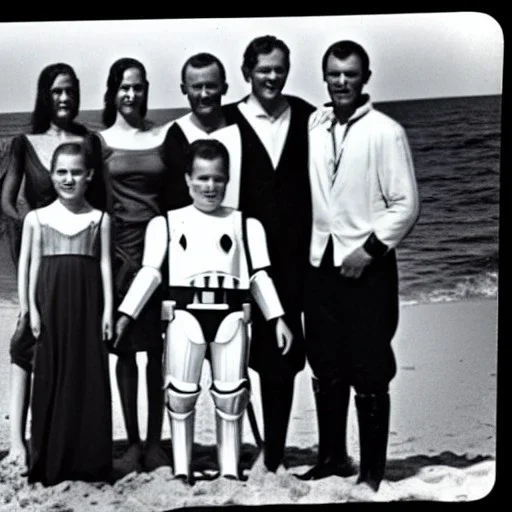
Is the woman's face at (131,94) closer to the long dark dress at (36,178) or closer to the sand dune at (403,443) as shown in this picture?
the long dark dress at (36,178)

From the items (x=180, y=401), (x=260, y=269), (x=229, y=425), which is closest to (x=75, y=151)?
(x=260, y=269)

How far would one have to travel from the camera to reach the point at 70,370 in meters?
2.97

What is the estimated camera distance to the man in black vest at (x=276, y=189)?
2959mm

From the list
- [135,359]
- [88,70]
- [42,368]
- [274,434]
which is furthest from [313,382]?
[88,70]

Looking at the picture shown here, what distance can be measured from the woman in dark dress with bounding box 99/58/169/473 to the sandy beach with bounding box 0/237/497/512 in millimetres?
33

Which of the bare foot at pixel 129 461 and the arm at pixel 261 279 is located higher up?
the arm at pixel 261 279

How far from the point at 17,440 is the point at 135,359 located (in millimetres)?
350

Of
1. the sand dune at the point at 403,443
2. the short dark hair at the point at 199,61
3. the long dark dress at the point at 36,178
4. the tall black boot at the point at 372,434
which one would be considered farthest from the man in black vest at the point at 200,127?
the tall black boot at the point at 372,434

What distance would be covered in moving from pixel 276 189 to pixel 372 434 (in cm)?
65

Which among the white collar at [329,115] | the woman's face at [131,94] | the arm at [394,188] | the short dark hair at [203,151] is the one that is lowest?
the arm at [394,188]

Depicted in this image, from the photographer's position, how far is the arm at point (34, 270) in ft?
9.66

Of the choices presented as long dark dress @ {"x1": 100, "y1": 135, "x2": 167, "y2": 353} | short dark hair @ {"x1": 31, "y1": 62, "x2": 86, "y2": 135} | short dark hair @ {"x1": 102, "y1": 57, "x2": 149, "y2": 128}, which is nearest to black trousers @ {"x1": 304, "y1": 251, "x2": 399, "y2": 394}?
long dark dress @ {"x1": 100, "y1": 135, "x2": 167, "y2": 353}

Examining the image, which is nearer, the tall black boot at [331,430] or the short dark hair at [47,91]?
the short dark hair at [47,91]

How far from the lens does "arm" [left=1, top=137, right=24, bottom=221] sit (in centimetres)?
295
